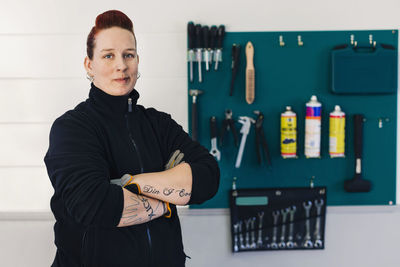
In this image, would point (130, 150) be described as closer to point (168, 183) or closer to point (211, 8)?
point (168, 183)

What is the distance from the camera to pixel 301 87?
2.24 m

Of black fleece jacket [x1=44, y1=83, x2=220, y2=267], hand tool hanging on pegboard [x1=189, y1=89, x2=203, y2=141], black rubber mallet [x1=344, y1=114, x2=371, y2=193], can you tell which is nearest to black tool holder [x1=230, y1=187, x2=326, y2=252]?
black rubber mallet [x1=344, y1=114, x2=371, y2=193]

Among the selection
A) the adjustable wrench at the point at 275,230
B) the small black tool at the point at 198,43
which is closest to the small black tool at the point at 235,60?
the small black tool at the point at 198,43

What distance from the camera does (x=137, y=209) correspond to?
4.38ft

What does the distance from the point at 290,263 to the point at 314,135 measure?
70 cm

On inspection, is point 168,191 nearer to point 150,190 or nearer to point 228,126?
point 150,190

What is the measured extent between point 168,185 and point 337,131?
44.1 inches

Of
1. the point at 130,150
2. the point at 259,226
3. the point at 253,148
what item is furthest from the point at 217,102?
the point at 130,150

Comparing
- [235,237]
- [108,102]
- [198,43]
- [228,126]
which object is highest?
[198,43]

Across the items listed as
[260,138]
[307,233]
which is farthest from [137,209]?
[307,233]

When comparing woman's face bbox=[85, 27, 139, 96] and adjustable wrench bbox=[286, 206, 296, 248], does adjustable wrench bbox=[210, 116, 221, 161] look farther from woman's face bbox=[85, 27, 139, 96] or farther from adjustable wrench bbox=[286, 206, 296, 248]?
woman's face bbox=[85, 27, 139, 96]

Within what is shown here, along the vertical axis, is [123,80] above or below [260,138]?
above

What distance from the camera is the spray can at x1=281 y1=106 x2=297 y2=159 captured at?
2170mm

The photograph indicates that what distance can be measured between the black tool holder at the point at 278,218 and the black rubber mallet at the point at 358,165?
0.46 ft
